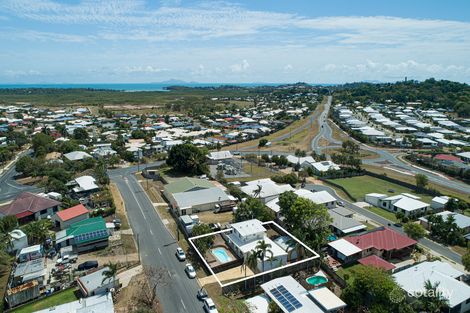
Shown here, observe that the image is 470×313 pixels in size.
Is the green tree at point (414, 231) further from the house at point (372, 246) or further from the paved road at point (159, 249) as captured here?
the paved road at point (159, 249)

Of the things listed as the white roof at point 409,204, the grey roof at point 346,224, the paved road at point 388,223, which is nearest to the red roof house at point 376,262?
the grey roof at point 346,224

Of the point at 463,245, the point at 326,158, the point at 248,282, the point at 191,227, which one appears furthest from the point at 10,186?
the point at 463,245

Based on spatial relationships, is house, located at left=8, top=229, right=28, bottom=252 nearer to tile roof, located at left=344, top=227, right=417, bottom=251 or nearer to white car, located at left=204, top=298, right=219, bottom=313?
white car, located at left=204, top=298, right=219, bottom=313

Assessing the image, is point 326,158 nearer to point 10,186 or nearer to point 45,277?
point 45,277

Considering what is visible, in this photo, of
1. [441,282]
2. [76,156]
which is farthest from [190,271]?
[76,156]

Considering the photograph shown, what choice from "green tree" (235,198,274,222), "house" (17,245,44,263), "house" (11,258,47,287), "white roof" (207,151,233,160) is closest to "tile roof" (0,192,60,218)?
"house" (17,245,44,263)

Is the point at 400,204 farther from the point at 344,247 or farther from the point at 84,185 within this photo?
the point at 84,185
